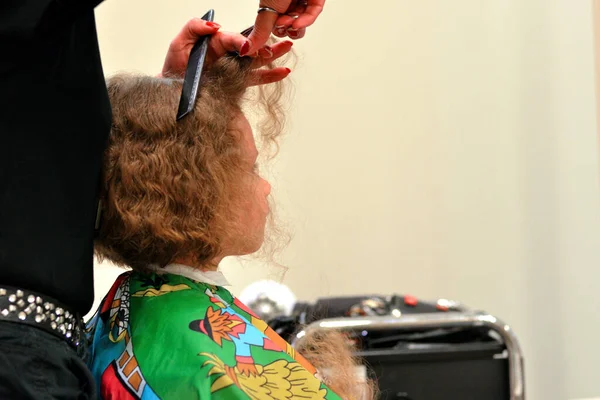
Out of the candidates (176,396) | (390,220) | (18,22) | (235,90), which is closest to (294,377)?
(176,396)

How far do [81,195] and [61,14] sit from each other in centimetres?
21

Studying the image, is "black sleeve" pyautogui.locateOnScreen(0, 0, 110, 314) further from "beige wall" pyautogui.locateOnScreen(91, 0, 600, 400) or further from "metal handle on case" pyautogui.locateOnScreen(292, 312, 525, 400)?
"beige wall" pyautogui.locateOnScreen(91, 0, 600, 400)

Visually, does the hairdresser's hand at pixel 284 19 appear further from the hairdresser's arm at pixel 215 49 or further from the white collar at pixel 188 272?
the white collar at pixel 188 272

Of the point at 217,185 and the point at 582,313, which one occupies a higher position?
the point at 217,185

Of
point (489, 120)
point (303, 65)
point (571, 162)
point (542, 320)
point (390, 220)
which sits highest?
point (303, 65)

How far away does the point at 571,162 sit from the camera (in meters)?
2.68

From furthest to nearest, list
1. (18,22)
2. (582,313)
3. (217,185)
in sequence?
(582,313), (217,185), (18,22)

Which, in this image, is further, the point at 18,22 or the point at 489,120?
the point at 489,120

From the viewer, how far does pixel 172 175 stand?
993mm

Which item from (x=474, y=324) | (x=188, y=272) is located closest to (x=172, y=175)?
(x=188, y=272)

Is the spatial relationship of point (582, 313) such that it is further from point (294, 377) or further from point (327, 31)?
point (294, 377)

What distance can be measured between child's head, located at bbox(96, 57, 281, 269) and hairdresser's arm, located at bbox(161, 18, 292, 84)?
0.08 ft

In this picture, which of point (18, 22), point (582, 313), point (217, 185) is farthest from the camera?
point (582, 313)

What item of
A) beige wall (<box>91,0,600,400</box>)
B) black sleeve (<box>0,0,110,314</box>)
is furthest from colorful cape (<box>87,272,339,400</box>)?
beige wall (<box>91,0,600,400</box>)
